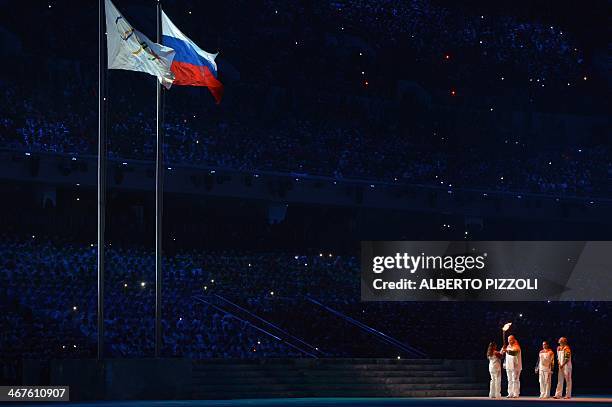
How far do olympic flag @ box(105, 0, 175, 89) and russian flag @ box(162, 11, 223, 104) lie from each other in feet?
3.31

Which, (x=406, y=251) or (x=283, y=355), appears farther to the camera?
(x=406, y=251)

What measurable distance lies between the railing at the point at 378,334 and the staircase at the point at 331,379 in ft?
19.2

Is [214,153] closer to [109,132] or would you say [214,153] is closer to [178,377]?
[109,132]

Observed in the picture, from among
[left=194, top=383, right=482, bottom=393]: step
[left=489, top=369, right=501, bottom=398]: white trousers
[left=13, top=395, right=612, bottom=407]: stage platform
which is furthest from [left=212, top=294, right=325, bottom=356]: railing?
[left=489, top=369, right=501, bottom=398]: white trousers

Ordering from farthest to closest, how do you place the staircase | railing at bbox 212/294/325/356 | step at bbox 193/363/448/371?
railing at bbox 212/294/325/356, step at bbox 193/363/448/371, the staircase

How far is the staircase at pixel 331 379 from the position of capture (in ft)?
109

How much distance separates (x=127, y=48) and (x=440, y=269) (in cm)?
1927

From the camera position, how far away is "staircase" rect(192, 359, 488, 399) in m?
33.3

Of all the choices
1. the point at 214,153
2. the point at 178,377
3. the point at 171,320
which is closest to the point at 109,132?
the point at 214,153

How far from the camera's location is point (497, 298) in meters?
45.2

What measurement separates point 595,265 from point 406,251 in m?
7.76

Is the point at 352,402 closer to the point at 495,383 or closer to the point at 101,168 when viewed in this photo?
the point at 495,383

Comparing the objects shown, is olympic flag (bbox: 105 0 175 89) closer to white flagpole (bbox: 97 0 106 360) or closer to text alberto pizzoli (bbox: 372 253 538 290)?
white flagpole (bbox: 97 0 106 360)

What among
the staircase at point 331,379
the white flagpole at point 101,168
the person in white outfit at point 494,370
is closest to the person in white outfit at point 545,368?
the person in white outfit at point 494,370
